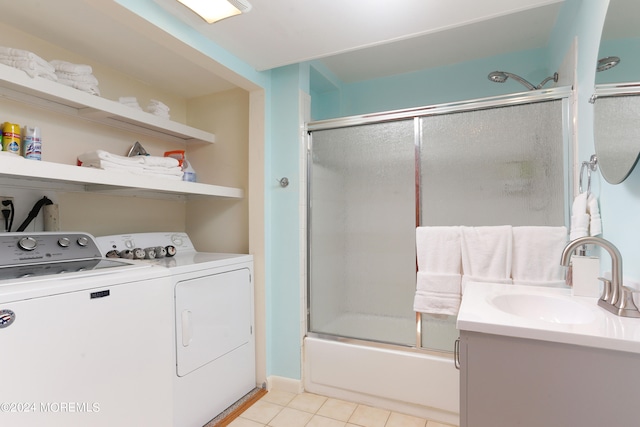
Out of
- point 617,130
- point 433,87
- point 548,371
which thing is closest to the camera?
point 548,371

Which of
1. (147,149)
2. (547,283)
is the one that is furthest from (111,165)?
(547,283)

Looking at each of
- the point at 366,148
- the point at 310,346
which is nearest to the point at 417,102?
the point at 366,148

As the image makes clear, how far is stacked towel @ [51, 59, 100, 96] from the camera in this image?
62.7 inches

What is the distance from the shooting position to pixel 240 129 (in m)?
2.39

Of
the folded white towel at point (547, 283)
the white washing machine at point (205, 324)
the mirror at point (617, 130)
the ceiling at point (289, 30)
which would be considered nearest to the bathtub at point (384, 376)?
the white washing machine at point (205, 324)

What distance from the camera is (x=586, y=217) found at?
134 centimetres

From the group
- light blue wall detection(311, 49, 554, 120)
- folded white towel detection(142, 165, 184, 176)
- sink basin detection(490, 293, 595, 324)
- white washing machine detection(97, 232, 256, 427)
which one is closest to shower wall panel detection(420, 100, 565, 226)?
sink basin detection(490, 293, 595, 324)

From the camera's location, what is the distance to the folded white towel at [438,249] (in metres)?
1.73

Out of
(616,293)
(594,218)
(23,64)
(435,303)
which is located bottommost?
(435,303)

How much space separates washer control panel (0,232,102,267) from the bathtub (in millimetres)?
1383

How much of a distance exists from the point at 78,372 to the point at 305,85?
195 centimetres

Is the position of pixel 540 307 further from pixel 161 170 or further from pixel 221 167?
pixel 221 167

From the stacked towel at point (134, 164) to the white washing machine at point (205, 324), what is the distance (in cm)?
46

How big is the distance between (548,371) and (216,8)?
1772 mm
